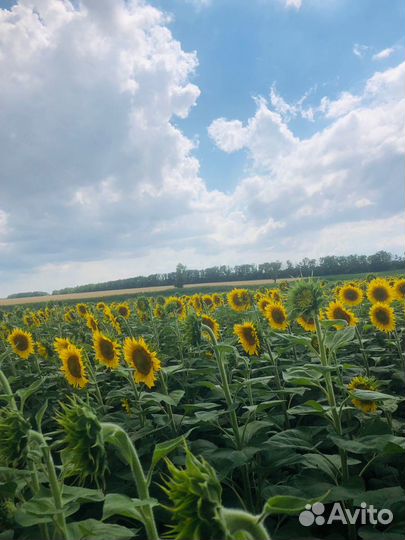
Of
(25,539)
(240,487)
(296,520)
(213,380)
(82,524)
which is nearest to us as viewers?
(82,524)

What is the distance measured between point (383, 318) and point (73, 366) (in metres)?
4.16

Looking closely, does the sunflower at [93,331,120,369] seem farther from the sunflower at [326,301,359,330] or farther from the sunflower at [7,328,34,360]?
the sunflower at [326,301,359,330]

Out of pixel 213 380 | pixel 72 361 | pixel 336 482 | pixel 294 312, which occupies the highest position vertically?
pixel 294 312

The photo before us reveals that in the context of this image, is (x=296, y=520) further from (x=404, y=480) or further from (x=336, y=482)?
(x=404, y=480)

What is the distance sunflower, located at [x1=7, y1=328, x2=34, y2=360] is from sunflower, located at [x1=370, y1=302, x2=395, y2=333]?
4969mm

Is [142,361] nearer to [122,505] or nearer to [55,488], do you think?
[55,488]

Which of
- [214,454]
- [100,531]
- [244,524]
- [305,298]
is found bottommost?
[214,454]

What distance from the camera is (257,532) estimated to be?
3.83 feet

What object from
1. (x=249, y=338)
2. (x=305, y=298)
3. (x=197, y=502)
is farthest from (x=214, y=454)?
(x=249, y=338)

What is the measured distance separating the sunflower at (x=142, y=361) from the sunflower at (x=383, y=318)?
3418 millimetres

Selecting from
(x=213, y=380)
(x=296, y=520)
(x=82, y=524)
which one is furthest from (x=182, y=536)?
(x=213, y=380)

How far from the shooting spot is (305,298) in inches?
137

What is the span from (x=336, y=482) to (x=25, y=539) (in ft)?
6.18

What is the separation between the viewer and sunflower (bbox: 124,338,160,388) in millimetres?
4090
